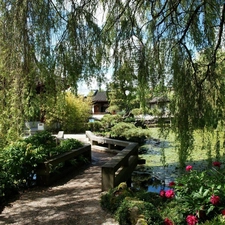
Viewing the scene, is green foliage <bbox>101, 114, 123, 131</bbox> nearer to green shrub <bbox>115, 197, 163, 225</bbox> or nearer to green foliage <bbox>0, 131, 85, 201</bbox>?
green foliage <bbox>0, 131, 85, 201</bbox>

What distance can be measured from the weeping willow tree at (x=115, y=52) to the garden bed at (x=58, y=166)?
1.51 m

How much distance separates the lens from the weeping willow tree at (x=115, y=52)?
8.54 ft

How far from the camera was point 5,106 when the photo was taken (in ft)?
10.00

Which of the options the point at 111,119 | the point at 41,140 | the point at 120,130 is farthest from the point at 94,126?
the point at 41,140

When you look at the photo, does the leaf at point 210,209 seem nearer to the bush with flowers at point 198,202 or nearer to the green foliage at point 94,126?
the bush with flowers at point 198,202

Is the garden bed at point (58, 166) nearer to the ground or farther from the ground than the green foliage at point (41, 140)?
nearer to the ground

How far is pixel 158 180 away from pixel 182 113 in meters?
3.28

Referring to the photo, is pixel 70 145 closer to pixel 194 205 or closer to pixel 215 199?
pixel 194 205

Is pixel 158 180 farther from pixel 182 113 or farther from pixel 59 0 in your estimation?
pixel 59 0

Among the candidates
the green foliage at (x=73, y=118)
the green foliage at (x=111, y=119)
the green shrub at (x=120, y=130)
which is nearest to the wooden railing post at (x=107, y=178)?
the green shrub at (x=120, y=130)

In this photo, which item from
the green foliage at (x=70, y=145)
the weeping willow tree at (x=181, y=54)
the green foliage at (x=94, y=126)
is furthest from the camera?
the green foliage at (x=94, y=126)

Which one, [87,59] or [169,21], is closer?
[87,59]

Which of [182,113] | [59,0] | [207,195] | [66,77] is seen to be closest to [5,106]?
[66,77]

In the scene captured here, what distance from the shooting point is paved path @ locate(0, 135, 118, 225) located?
3004mm
